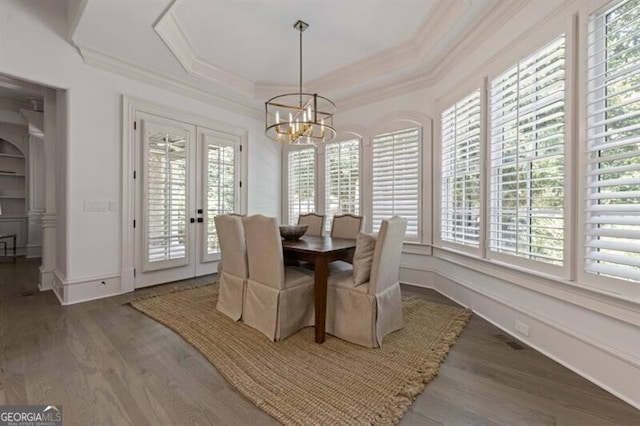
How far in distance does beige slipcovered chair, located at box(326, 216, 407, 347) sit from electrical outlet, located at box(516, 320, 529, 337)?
0.94 metres

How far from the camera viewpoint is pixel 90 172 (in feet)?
A: 10.8

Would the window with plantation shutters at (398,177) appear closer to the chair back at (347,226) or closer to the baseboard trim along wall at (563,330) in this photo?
the chair back at (347,226)

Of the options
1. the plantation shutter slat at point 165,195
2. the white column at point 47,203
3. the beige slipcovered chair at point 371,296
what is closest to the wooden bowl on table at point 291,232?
the beige slipcovered chair at point 371,296

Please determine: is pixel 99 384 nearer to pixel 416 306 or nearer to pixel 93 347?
pixel 93 347

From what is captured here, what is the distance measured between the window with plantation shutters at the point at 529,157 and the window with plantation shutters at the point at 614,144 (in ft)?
0.65

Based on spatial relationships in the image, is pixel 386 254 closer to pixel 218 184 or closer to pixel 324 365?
pixel 324 365

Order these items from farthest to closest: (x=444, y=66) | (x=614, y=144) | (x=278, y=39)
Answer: (x=444, y=66)
(x=278, y=39)
(x=614, y=144)

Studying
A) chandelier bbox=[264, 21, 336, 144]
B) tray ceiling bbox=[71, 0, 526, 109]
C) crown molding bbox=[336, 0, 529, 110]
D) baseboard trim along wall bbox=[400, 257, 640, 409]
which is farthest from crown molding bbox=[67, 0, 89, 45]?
baseboard trim along wall bbox=[400, 257, 640, 409]

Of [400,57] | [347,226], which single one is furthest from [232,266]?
[400,57]

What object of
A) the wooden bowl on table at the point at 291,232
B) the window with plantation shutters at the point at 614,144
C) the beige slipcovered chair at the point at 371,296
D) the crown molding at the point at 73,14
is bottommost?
the beige slipcovered chair at the point at 371,296

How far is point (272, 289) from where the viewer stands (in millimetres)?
2393

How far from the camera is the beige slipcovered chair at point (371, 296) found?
7.23 ft

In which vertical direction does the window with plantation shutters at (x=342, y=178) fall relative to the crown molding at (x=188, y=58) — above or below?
below

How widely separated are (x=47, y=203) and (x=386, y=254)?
4495mm
